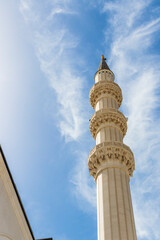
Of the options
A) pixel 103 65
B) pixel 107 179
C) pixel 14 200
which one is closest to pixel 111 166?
pixel 107 179

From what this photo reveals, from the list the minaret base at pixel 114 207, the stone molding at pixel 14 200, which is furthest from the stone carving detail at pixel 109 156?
the stone molding at pixel 14 200

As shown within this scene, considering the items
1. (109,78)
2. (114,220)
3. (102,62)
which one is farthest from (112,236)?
(102,62)

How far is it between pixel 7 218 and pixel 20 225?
0.76 meters

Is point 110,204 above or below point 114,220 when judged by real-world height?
above

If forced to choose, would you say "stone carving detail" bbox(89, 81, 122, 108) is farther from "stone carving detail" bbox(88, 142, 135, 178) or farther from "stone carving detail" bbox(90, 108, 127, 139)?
"stone carving detail" bbox(88, 142, 135, 178)

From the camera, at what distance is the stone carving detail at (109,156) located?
1950 cm

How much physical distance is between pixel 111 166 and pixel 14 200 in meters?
11.2

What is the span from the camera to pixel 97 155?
1966cm

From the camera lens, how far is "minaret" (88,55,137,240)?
52.9 feet

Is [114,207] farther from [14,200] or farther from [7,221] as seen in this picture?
[7,221]

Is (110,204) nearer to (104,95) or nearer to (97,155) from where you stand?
(97,155)

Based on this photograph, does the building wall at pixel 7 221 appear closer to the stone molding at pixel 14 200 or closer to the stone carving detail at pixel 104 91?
the stone molding at pixel 14 200

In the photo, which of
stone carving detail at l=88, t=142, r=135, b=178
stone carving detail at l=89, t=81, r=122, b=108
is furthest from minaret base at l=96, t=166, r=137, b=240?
stone carving detail at l=89, t=81, r=122, b=108

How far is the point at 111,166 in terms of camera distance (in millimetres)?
19000
